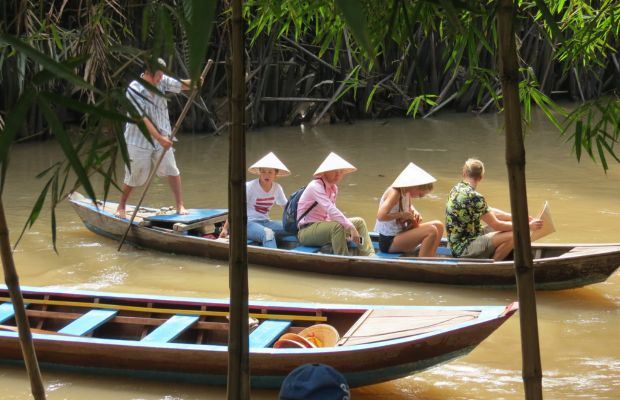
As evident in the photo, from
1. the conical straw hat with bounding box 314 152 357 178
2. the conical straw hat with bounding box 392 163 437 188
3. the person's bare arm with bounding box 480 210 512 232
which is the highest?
the conical straw hat with bounding box 314 152 357 178

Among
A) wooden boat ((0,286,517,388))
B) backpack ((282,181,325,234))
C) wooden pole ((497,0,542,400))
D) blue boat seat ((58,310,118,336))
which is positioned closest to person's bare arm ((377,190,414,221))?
backpack ((282,181,325,234))

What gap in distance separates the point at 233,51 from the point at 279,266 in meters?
5.02

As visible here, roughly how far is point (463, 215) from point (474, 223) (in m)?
0.13

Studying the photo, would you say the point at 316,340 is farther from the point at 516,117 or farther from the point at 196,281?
the point at 516,117

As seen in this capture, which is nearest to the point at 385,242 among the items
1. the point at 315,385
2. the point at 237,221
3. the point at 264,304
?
the point at 264,304

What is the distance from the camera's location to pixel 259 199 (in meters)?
7.14

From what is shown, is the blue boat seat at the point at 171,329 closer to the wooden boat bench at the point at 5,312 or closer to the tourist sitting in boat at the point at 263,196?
the wooden boat bench at the point at 5,312

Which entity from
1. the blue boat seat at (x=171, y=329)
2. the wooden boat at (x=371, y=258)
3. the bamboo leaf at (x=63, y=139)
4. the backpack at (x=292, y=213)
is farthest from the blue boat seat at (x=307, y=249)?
the bamboo leaf at (x=63, y=139)

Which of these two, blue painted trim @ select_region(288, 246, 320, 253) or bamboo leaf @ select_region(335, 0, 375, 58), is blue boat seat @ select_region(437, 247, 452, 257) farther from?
bamboo leaf @ select_region(335, 0, 375, 58)

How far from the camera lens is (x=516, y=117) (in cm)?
187

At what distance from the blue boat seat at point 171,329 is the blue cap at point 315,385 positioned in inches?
102

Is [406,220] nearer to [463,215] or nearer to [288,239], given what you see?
[463,215]

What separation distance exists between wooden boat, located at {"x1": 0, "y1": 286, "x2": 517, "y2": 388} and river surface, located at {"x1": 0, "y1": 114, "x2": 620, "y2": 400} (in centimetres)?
18

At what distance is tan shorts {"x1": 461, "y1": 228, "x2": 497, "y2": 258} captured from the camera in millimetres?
6438
